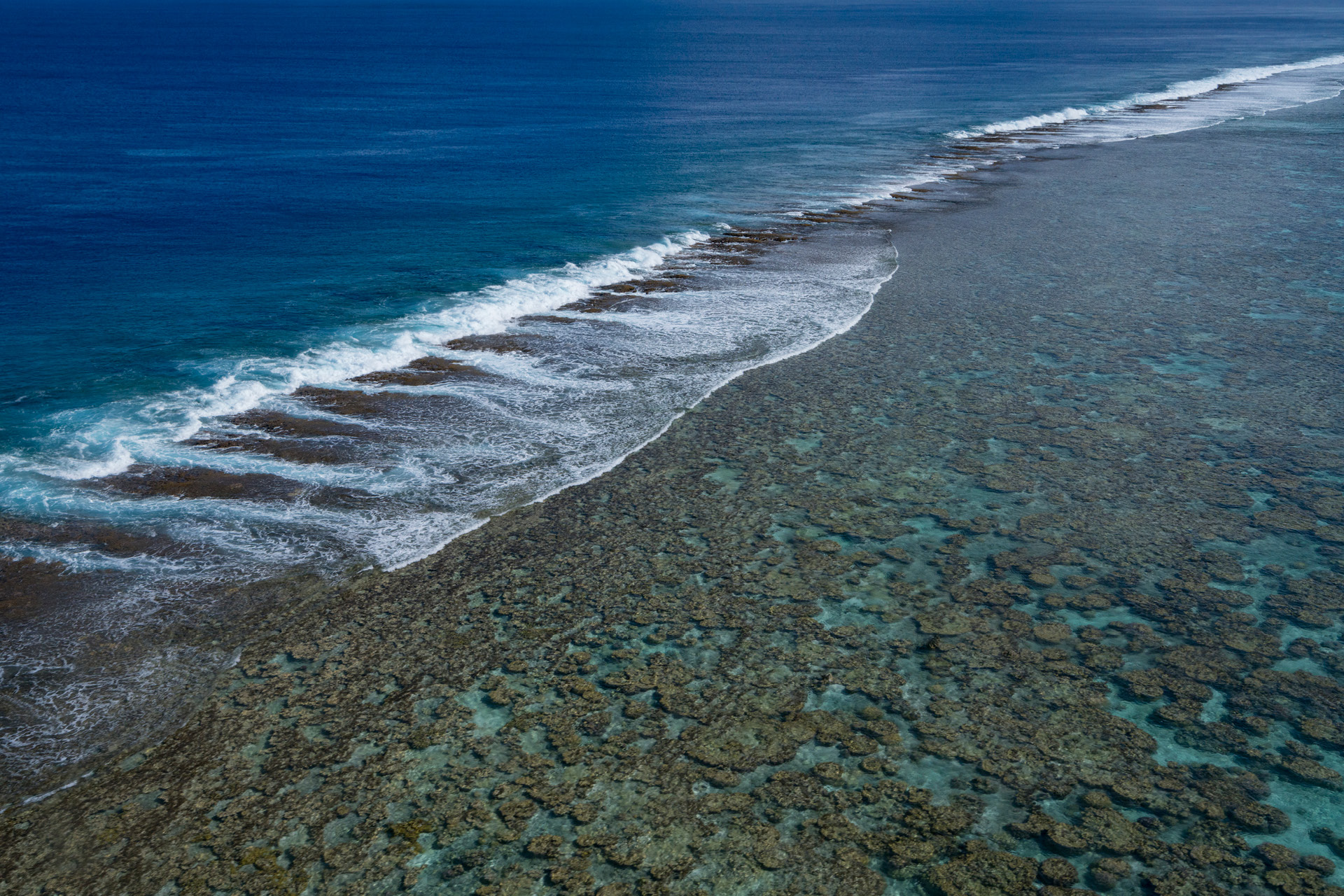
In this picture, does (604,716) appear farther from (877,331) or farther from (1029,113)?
(1029,113)

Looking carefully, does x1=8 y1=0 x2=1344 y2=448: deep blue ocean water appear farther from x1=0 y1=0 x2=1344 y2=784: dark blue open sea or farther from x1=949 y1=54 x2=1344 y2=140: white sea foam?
x1=949 y1=54 x2=1344 y2=140: white sea foam

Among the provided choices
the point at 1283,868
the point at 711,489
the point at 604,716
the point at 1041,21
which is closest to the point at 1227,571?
the point at 1283,868

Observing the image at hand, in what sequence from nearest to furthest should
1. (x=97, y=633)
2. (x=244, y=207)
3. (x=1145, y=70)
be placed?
(x=97, y=633) → (x=244, y=207) → (x=1145, y=70)

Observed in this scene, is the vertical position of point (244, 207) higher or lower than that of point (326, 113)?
lower

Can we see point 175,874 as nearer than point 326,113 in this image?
Yes

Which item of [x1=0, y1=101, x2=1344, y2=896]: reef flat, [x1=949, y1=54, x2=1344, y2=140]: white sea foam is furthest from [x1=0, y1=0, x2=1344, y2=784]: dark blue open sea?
[x1=0, y1=101, x2=1344, y2=896]: reef flat

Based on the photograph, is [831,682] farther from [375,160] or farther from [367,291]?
[375,160]

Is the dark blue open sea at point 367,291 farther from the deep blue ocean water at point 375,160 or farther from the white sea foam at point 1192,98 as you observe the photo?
the white sea foam at point 1192,98
